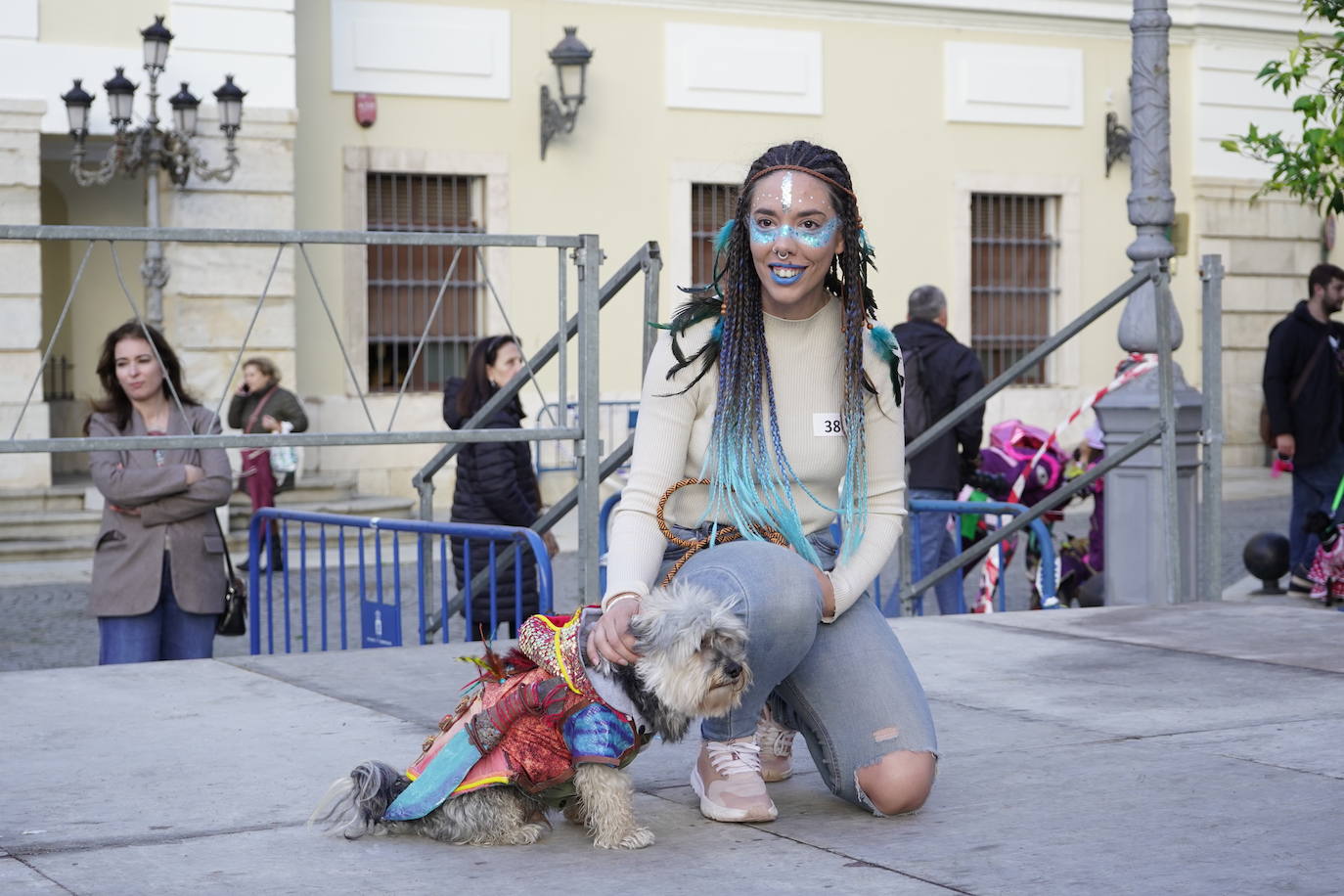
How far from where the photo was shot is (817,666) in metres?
4.29

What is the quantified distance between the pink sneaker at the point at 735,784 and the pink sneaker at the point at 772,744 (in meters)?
0.40

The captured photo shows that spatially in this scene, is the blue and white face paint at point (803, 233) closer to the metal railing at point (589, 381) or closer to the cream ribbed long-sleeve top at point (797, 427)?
the cream ribbed long-sleeve top at point (797, 427)

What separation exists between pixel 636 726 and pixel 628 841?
0.91 ft

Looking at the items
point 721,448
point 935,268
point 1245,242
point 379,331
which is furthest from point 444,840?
point 1245,242

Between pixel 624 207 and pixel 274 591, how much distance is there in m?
9.45

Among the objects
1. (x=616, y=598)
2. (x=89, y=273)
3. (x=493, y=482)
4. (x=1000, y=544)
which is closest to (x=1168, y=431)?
(x=1000, y=544)

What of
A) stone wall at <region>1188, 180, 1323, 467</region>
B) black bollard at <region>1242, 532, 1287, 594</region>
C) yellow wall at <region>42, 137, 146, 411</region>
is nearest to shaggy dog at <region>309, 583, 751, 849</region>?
Result: black bollard at <region>1242, 532, 1287, 594</region>

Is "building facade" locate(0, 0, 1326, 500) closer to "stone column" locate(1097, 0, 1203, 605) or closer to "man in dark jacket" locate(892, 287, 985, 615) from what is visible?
"man in dark jacket" locate(892, 287, 985, 615)

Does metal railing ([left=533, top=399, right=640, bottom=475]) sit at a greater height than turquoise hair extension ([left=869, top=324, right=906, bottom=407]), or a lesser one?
lesser

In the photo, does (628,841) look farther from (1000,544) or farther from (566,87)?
(566,87)

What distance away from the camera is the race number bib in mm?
4324

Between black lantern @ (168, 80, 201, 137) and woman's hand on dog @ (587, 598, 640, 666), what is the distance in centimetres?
1213

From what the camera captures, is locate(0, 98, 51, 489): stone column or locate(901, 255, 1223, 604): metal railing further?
locate(0, 98, 51, 489): stone column

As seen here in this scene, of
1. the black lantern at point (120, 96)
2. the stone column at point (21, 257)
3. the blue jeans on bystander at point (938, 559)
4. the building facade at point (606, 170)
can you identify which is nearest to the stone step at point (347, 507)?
the building facade at point (606, 170)
